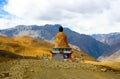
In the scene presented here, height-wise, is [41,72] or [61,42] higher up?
[61,42]

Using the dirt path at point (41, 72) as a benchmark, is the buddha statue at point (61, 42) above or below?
above

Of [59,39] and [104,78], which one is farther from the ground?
[59,39]

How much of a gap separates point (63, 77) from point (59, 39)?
5650cm

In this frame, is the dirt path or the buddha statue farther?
the buddha statue

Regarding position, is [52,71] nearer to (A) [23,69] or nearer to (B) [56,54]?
(A) [23,69]

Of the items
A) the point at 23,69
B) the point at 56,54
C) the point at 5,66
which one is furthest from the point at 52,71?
the point at 56,54

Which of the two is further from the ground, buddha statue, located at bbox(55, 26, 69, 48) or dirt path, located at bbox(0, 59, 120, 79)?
buddha statue, located at bbox(55, 26, 69, 48)

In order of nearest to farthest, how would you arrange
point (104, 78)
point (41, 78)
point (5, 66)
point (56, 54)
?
point (41, 78) → point (104, 78) → point (5, 66) → point (56, 54)

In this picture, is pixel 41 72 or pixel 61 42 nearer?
pixel 41 72

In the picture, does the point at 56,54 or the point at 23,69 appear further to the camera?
the point at 56,54

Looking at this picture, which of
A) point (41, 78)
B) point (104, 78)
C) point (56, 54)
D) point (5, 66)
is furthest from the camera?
point (56, 54)

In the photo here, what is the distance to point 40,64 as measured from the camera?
64.8 meters

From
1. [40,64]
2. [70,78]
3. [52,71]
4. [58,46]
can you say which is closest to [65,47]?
[58,46]

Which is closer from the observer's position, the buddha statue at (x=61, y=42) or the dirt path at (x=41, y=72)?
the dirt path at (x=41, y=72)
